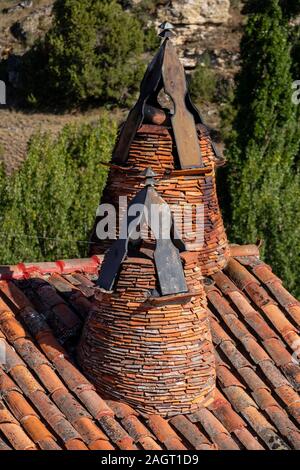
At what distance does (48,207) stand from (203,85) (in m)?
14.6

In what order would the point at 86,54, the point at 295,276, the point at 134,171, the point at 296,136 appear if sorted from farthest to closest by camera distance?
the point at 86,54 → the point at 296,136 → the point at 295,276 → the point at 134,171

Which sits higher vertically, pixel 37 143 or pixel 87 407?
pixel 37 143

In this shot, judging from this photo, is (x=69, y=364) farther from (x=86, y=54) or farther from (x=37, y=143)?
(x=86, y=54)

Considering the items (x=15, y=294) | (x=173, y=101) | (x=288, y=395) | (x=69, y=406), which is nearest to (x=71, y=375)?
(x=69, y=406)

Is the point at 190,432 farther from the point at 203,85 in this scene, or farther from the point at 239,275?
the point at 203,85

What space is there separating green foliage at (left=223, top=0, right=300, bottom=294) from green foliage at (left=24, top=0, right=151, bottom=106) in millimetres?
11220

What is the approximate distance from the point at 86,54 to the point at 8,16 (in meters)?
8.87

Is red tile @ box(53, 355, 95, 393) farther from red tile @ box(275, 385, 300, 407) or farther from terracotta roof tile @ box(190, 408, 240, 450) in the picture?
red tile @ box(275, 385, 300, 407)

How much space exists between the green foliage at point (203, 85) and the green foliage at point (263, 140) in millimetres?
10917

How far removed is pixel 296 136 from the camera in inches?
A: 647

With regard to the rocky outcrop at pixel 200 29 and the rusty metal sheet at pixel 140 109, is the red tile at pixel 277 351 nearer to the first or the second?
the rusty metal sheet at pixel 140 109

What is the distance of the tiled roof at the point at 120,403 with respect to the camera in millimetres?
4613
